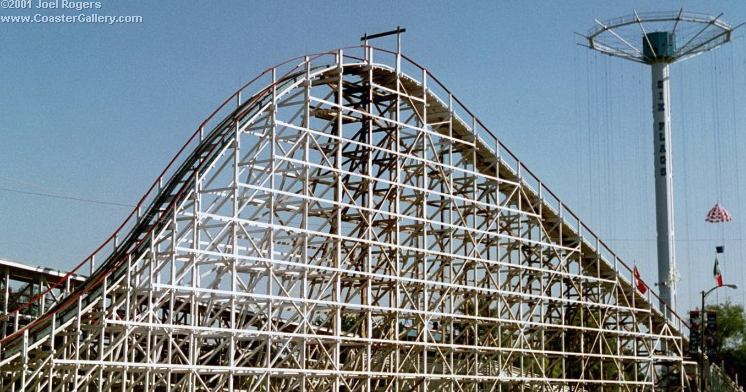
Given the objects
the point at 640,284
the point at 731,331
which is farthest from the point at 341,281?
the point at 731,331

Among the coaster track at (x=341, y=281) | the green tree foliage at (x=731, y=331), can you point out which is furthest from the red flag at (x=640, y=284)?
the green tree foliage at (x=731, y=331)

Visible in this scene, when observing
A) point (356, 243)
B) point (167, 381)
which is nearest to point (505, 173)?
point (356, 243)

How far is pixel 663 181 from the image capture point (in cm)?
6222

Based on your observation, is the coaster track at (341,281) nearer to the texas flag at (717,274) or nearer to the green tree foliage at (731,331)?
the texas flag at (717,274)

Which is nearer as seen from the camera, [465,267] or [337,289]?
[337,289]

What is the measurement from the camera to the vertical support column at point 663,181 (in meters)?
60.1

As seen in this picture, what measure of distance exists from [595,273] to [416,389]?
12359mm

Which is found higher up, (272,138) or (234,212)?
(272,138)

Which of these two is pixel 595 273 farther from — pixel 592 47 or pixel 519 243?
pixel 592 47

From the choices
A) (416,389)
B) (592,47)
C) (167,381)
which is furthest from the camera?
(592,47)

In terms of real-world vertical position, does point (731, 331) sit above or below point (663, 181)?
below

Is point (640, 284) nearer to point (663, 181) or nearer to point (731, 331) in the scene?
point (663, 181)

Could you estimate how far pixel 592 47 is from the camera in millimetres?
62969

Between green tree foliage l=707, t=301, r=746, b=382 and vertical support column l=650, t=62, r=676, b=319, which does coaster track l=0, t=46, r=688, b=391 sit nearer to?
vertical support column l=650, t=62, r=676, b=319
